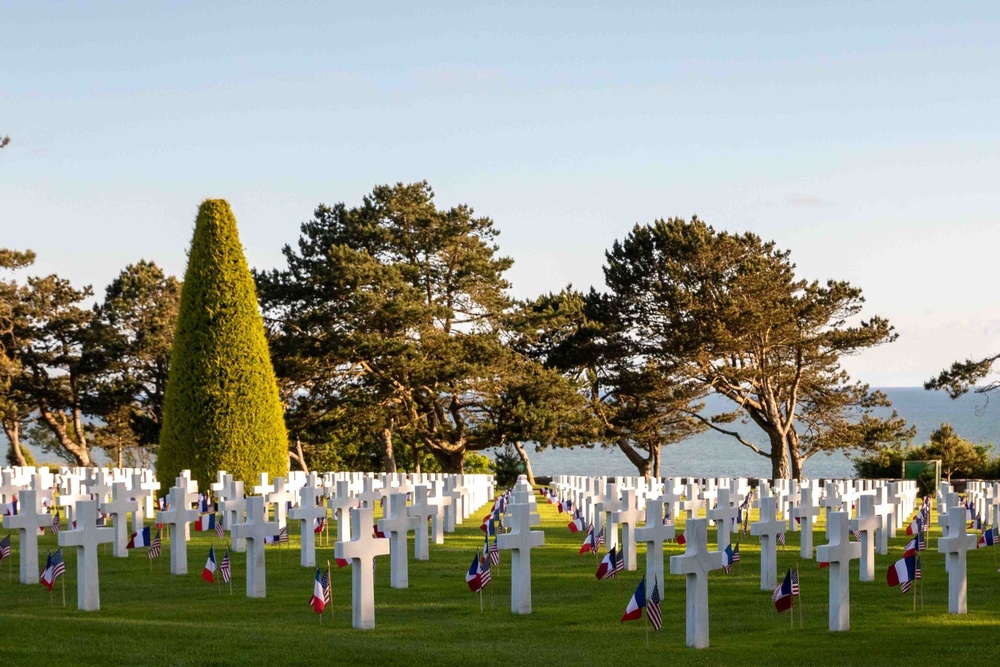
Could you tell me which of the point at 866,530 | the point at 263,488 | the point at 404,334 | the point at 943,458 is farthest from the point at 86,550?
the point at 943,458

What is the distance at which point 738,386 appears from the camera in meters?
42.1

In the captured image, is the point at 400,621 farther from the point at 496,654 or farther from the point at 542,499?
the point at 542,499

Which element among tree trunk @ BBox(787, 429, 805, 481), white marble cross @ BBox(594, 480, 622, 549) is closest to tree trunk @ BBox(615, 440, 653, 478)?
tree trunk @ BBox(787, 429, 805, 481)

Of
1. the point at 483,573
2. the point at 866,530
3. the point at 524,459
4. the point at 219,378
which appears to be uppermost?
the point at 219,378

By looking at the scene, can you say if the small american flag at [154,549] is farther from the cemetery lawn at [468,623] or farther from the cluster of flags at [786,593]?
the cluster of flags at [786,593]

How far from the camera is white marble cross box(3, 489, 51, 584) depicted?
45.8 feet

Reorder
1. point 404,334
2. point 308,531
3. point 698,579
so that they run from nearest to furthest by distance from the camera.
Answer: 1. point 698,579
2. point 308,531
3. point 404,334

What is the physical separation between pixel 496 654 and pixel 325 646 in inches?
51.0

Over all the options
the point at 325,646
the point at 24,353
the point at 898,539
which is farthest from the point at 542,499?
the point at 325,646

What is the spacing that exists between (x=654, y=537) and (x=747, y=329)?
28857 mm

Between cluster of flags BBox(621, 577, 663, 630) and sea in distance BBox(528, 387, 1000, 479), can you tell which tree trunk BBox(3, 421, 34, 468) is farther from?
cluster of flags BBox(621, 577, 663, 630)

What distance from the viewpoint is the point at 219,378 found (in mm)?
26453

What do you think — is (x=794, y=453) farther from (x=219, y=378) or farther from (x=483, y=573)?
(x=483, y=573)

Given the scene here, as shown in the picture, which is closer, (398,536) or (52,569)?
(52,569)
